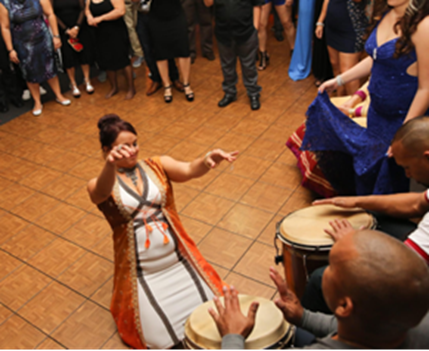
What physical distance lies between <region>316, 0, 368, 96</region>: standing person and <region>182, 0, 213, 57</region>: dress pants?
2217 millimetres

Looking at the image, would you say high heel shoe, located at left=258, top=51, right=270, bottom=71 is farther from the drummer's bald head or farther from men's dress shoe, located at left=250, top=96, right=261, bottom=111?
the drummer's bald head

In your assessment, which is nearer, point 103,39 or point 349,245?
point 349,245

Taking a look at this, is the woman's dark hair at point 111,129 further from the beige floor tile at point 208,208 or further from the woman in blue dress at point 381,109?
the woman in blue dress at point 381,109

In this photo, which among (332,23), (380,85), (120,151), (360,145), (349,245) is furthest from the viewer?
(332,23)

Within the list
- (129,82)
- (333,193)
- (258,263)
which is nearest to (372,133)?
(333,193)

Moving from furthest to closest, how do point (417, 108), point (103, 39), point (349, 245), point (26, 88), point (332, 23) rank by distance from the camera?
point (26, 88), point (103, 39), point (332, 23), point (417, 108), point (349, 245)

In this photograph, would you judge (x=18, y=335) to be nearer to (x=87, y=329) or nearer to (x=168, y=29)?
(x=87, y=329)

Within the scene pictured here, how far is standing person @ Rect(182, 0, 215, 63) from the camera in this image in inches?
237

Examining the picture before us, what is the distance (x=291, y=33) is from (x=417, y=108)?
12.5 ft

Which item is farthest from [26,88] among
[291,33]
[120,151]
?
[120,151]

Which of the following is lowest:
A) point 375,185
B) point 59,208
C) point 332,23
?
point 59,208

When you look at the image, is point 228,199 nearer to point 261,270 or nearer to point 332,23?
point 261,270

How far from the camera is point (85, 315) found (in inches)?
105

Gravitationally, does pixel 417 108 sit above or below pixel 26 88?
above
